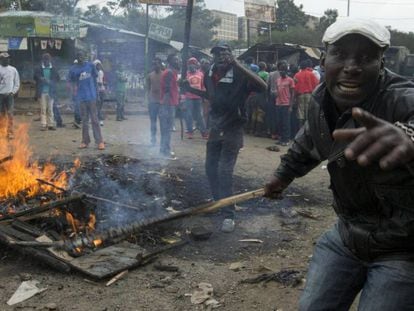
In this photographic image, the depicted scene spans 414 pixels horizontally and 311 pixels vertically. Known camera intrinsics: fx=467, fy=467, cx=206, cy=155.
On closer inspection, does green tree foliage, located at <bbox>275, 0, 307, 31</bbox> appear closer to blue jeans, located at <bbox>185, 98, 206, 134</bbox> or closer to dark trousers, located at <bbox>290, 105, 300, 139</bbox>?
dark trousers, located at <bbox>290, 105, 300, 139</bbox>

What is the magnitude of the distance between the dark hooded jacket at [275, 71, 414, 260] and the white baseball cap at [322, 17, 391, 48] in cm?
19

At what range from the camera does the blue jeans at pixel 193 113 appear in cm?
1232

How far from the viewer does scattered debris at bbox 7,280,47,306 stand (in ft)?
12.5

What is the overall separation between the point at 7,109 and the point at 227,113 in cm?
756

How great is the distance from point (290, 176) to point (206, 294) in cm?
155

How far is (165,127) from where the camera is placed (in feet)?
31.7

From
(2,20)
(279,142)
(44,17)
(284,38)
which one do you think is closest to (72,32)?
(44,17)

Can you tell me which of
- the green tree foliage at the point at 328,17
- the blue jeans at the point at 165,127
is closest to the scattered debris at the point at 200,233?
the blue jeans at the point at 165,127

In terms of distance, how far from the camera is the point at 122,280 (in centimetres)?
416

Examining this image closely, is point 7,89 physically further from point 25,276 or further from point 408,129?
point 408,129

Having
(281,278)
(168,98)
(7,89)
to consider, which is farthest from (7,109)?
(281,278)

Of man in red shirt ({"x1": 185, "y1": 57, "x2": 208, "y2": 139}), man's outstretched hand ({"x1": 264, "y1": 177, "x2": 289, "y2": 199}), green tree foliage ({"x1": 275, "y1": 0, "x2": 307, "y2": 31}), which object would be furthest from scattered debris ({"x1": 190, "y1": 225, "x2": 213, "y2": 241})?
green tree foliage ({"x1": 275, "y1": 0, "x2": 307, "y2": 31})

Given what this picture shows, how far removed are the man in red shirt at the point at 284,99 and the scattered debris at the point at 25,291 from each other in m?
8.51

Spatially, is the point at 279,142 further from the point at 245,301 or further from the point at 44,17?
the point at 44,17
